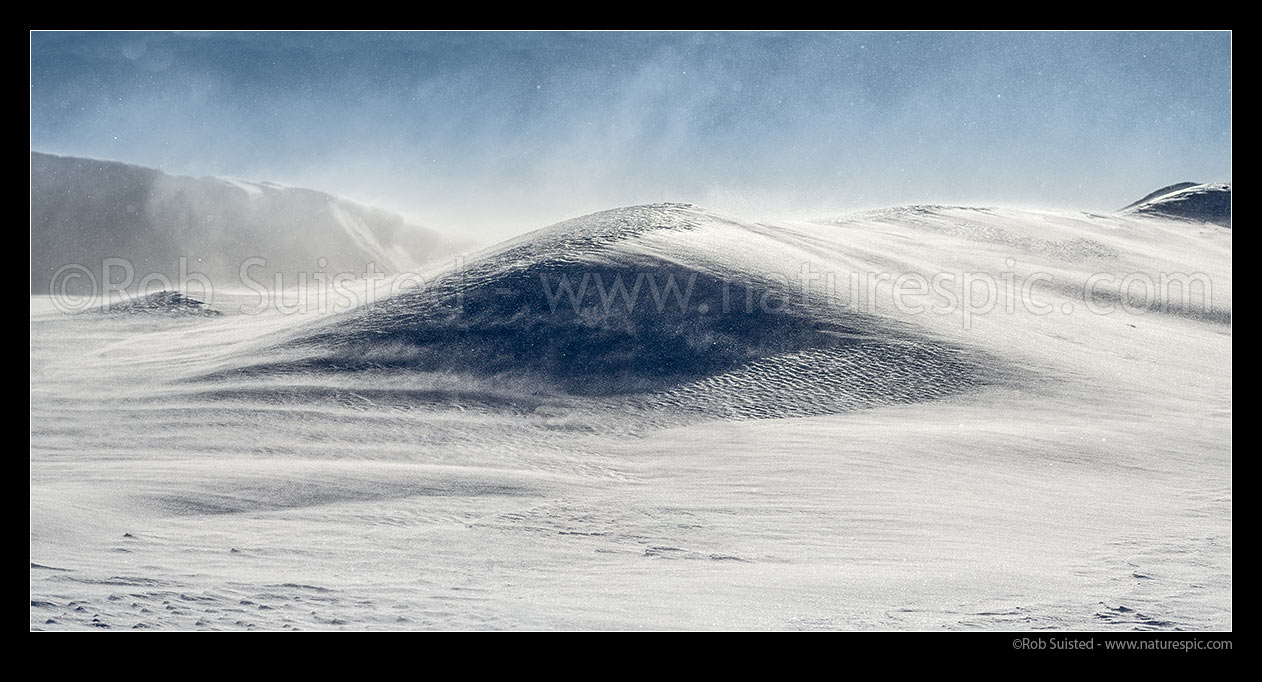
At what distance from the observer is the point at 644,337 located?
1528 cm

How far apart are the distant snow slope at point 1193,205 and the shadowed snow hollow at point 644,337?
3292cm

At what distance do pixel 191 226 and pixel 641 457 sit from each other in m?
46.0

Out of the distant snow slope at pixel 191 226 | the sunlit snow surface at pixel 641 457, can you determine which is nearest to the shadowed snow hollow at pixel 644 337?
the sunlit snow surface at pixel 641 457

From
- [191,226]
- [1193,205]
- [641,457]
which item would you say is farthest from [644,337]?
[191,226]

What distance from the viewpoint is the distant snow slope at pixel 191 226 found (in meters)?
48.4

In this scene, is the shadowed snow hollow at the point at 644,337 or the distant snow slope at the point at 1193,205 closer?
the shadowed snow hollow at the point at 644,337

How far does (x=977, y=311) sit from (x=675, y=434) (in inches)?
347

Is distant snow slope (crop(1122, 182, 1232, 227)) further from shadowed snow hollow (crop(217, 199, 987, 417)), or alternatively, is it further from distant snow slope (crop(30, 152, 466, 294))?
distant snow slope (crop(30, 152, 466, 294))

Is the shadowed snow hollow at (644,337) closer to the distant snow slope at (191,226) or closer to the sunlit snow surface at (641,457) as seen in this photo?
the sunlit snow surface at (641,457)

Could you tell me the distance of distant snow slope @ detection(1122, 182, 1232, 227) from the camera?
42875 mm

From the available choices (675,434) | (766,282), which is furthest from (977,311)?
(675,434)

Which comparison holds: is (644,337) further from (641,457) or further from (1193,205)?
(1193,205)

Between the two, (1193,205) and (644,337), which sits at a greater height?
(1193,205)
